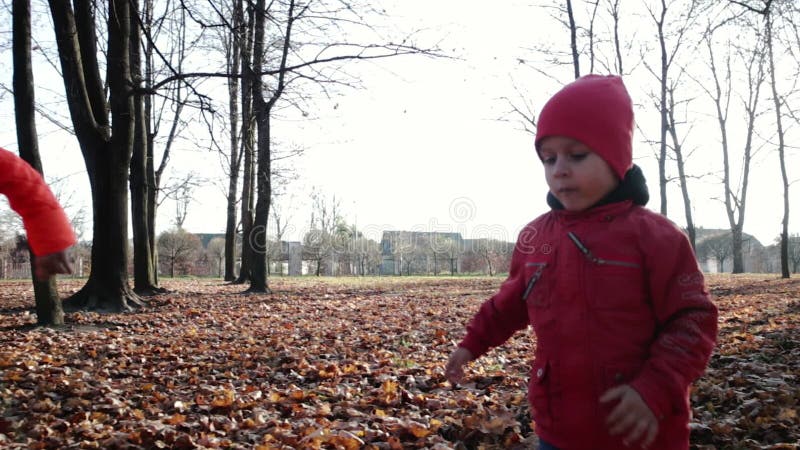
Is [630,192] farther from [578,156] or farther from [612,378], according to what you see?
[612,378]

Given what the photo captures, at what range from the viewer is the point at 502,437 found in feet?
11.9

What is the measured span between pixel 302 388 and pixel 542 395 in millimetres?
3527

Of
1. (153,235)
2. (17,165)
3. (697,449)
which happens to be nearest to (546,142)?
(17,165)

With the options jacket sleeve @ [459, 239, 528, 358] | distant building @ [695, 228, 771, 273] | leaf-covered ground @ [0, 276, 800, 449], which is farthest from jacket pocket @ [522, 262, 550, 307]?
distant building @ [695, 228, 771, 273]

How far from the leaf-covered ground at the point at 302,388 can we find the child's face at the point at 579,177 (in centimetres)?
212

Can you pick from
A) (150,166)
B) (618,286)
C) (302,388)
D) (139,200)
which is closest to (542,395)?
(618,286)

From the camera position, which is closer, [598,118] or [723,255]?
[598,118]

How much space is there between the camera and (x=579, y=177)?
1878 mm

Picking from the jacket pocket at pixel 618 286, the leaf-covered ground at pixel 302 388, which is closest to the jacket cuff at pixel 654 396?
the jacket pocket at pixel 618 286


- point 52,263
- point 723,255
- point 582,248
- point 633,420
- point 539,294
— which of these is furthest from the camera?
point 723,255

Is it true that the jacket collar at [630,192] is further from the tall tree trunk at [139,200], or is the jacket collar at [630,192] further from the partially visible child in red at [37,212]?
the tall tree trunk at [139,200]

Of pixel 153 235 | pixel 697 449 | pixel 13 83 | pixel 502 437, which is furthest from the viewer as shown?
pixel 153 235

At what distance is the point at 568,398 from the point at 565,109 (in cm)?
93

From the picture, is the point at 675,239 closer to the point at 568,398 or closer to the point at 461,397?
the point at 568,398
